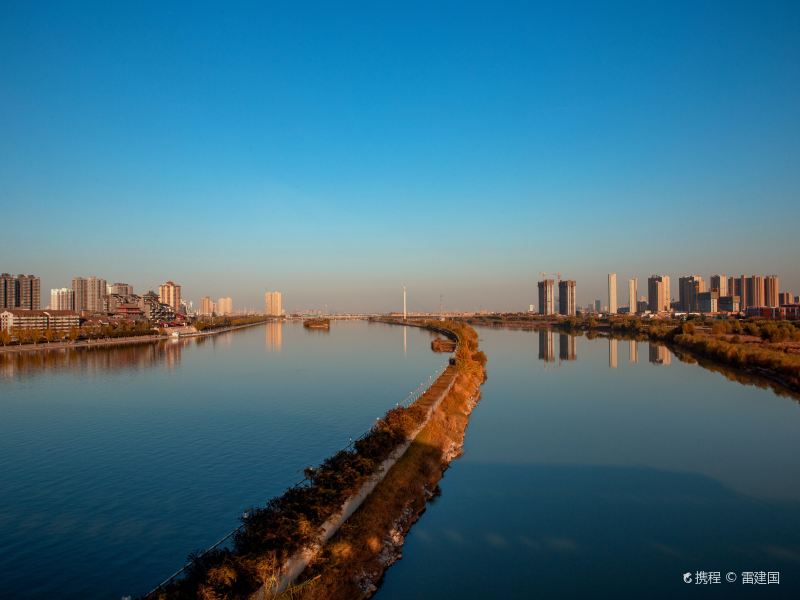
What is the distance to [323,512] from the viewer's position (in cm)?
658

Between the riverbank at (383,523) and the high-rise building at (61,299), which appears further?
the high-rise building at (61,299)

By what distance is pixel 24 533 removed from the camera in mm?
7492

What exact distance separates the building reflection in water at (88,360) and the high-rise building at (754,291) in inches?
3651

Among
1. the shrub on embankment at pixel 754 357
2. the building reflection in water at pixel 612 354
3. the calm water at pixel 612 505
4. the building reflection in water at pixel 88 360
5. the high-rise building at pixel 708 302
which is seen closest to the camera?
the calm water at pixel 612 505

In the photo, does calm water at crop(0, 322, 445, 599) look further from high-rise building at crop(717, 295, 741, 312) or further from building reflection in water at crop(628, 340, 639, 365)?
high-rise building at crop(717, 295, 741, 312)

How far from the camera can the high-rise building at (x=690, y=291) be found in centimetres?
9869

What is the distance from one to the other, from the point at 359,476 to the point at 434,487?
2.61 metres

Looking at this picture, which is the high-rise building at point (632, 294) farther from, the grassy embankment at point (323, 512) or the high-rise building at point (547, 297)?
the grassy embankment at point (323, 512)

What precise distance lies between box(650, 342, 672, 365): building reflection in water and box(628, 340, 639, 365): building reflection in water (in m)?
0.87

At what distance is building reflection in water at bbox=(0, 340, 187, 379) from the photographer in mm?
27141

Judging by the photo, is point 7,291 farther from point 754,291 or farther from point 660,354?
point 754,291

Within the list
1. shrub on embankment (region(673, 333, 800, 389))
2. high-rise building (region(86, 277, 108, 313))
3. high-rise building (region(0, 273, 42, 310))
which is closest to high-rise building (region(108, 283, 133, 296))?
high-rise building (region(86, 277, 108, 313))

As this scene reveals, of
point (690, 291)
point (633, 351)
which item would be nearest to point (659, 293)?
point (690, 291)

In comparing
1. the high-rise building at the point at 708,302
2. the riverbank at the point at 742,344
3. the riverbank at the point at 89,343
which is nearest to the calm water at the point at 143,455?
the riverbank at the point at 89,343
